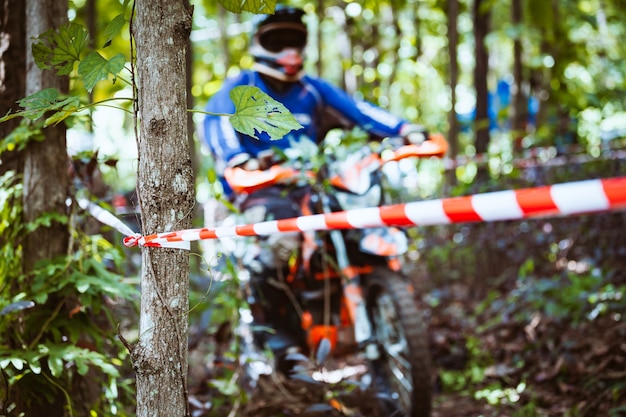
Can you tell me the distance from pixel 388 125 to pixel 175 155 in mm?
2185

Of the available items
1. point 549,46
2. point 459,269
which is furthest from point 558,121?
point 459,269

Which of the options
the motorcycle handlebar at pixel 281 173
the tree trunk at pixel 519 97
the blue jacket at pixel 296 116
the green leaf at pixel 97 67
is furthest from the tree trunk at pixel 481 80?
the green leaf at pixel 97 67

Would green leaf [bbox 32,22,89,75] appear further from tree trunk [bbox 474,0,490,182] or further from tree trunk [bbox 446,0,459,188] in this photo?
tree trunk [bbox 446,0,459,188]

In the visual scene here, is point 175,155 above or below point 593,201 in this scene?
above

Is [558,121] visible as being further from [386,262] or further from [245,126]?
[245,126]

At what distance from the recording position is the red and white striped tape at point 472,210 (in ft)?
3.76

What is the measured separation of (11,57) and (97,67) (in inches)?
51.2

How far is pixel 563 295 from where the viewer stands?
411 cm

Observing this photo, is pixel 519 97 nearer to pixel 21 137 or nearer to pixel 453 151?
pixel 453 151

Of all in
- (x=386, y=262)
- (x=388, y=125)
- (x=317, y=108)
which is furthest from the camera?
(x=317, y=108)

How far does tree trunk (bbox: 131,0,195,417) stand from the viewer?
1644 millimetres

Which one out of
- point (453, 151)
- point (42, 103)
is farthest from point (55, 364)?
point (453, 151)

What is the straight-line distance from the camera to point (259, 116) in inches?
64.3

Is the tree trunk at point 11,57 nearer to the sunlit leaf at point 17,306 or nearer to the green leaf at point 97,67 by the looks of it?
the sunlit leaf at point 17,306
